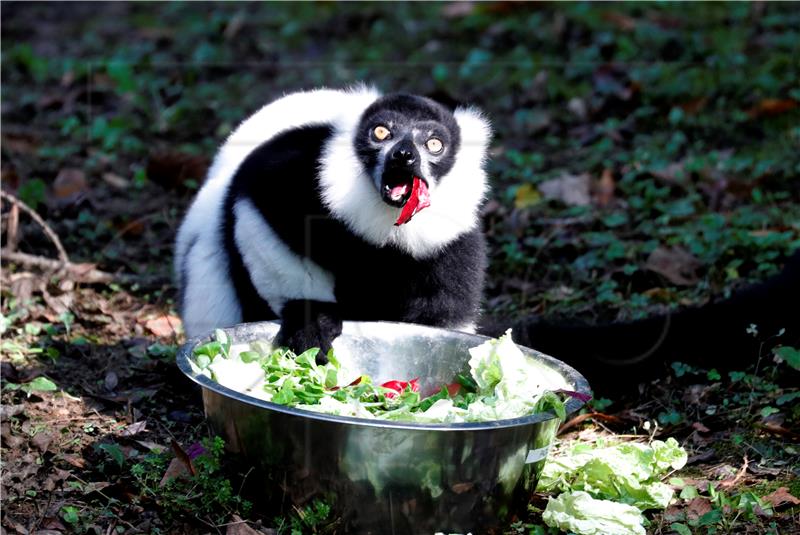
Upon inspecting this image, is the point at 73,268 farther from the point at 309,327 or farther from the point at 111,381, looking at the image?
the point at 309,327

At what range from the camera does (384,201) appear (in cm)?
384

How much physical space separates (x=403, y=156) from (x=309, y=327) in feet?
2.27

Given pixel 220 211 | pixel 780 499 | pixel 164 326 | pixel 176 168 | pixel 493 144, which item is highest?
pixel 220 211

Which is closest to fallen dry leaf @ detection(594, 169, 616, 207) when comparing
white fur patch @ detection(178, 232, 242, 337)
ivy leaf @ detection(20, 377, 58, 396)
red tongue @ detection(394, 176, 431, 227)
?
red tongue @ detection(394, 176, 431, 227)

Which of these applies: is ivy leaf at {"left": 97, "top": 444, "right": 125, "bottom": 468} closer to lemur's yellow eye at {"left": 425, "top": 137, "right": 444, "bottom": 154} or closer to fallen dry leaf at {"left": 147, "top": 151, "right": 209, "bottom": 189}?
lemur's yellow eye at {"left": 425, "top": 137, "right": 444, "bottom": 154}

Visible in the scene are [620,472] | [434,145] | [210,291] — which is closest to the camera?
[620,472]

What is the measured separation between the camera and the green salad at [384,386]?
324cm

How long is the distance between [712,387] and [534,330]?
726 mm

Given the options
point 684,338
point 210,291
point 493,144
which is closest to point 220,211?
point 210,291

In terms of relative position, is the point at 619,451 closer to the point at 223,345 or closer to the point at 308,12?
the point at 223,345

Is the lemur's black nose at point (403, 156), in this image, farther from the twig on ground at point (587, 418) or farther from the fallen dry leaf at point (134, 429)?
the fallen dry leaf at point (134, 429)

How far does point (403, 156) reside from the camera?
3.74 m

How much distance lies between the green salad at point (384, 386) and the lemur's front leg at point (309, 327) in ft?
0.22

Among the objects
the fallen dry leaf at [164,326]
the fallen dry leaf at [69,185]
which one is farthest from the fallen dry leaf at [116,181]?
the fallen dry leaf at [164,326]
